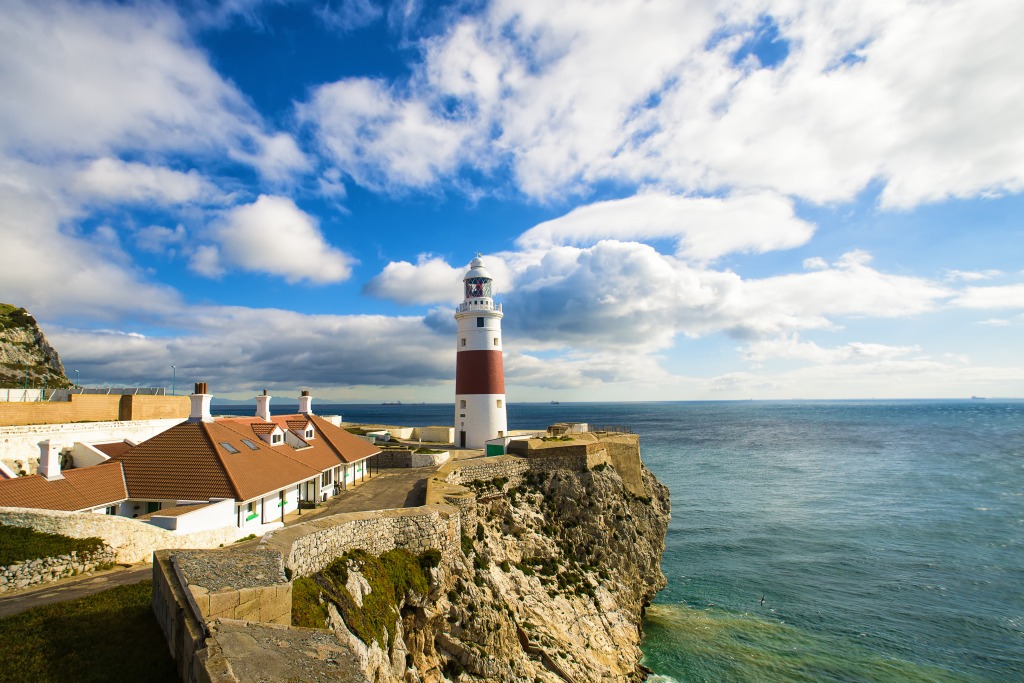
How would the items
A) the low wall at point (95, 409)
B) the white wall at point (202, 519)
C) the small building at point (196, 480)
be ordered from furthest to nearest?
the low wall at point (95, 409) < the small building at point (196, 480) < the white wall at point (202, 519)

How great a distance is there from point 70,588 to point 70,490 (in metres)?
7.11

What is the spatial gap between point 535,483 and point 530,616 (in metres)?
8.06

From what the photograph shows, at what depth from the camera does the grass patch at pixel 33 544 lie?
42.2 feet

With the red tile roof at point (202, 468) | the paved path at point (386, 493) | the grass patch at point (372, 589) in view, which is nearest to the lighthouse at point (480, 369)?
the paved path at point (386, 493)

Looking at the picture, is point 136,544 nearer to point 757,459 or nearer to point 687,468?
point 687,468

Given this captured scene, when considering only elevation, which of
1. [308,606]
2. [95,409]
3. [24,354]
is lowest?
[308,606]

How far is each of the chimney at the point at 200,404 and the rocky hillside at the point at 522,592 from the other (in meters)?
12.7

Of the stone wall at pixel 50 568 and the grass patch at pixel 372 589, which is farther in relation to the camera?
the stone wall at pixel 50 568

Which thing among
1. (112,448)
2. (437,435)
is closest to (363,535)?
(112,448)

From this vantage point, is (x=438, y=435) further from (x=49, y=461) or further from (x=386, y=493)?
(x=49, y=461)

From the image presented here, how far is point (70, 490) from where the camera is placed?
17.9m

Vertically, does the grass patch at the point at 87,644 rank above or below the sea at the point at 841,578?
above

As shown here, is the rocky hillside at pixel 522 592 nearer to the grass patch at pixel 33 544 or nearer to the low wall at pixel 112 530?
the low wall at pixel 112 530

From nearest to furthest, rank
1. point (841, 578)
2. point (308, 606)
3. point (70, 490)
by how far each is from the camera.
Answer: point (308, 606) < point (70, 490) < point (841, 578)
